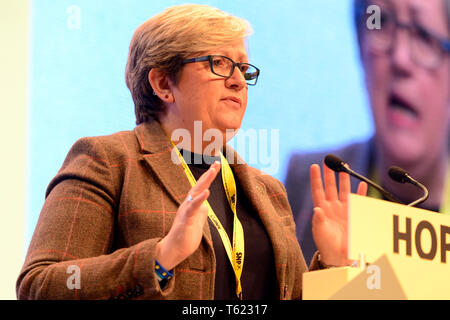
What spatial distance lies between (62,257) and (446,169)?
2.42 meters

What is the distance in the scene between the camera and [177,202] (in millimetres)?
1839

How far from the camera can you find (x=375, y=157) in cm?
330

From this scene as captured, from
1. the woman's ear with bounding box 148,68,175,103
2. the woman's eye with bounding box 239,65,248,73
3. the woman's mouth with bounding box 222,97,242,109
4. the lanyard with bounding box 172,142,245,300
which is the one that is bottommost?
the lanyard with bounding box 172,142,245,300

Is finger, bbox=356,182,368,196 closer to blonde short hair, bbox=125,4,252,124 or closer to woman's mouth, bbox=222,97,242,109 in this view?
woman's mouth, bbox=222,97,242,109

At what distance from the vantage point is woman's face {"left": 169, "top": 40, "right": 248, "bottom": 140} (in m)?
2.04

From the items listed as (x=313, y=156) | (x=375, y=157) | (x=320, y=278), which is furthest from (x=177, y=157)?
(x=375, y=157)

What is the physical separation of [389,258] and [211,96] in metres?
0.90

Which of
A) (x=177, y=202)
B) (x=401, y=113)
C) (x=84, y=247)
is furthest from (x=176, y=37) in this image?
(x=401, y=113)

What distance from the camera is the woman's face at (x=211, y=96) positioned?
2039mm

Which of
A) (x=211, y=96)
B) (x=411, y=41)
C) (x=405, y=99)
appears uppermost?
(x=411, y=41)

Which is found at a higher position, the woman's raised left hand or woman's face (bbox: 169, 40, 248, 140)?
woman's face (bbox: 169, 40, 248, 140)

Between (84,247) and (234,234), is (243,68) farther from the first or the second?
(84,247)

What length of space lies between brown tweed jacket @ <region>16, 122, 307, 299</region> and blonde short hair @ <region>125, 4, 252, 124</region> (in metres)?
0.22

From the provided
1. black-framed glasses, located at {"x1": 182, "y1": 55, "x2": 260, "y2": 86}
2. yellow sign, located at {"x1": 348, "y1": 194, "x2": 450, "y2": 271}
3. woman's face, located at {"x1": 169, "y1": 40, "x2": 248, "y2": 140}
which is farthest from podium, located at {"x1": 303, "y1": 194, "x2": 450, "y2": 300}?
black-framed glasses, located at {"x1": 182, "y1": 55, "x2": 260, "y2": 86}
